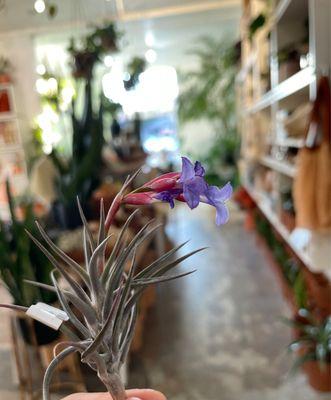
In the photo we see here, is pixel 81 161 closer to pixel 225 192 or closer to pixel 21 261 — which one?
pixel 21 261

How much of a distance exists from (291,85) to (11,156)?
1.43 m

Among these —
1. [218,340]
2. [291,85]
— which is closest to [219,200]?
[291,85]

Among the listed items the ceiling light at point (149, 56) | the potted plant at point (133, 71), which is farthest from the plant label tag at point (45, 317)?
the ceiling light at point (149, 56)

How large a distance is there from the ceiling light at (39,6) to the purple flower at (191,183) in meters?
1.00

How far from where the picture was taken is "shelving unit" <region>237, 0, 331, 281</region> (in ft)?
4.84

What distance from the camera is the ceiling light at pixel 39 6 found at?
1193mm

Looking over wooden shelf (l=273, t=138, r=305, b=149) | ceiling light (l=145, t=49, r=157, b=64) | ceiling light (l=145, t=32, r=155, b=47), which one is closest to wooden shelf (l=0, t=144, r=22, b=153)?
wooden shelf (l=273, t=138, r=305, b=149)

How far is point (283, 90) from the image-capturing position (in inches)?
83.4

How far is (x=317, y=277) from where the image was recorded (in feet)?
6.14

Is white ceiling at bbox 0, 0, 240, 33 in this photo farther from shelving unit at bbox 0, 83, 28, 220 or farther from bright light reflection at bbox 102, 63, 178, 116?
bright light reflection at bbox 102, 63, 178, 116

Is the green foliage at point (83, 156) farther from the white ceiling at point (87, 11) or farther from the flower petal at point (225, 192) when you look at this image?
the flower petal at point (225, 192)

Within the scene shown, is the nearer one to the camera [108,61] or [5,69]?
[5,69]

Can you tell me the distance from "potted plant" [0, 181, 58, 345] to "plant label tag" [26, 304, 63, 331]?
0.25 m

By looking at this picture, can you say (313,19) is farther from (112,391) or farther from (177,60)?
(177,60)
